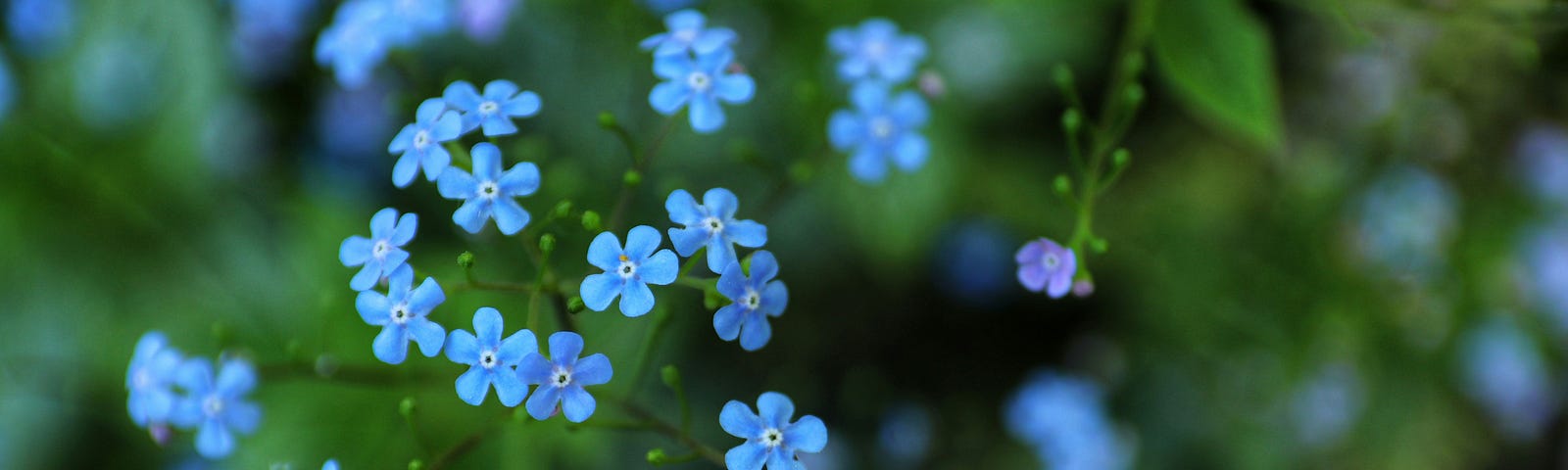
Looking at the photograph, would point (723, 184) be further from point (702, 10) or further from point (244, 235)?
point (244, 235)

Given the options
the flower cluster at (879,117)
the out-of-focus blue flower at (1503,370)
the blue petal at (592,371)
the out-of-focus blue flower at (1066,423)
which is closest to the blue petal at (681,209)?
the blue petal at (592,371)

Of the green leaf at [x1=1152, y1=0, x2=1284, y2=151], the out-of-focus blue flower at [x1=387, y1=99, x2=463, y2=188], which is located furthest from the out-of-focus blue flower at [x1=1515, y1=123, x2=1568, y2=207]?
the out-of-focus blue flower at [x1=387, y1=99, x2=463, y2=188]

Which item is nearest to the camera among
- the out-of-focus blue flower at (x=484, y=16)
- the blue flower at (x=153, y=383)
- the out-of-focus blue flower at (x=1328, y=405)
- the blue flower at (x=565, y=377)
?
the blue flower at (x=565, y=377)

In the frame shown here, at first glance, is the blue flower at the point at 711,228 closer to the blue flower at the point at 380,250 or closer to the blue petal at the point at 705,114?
the blue petal at the point at 705,114

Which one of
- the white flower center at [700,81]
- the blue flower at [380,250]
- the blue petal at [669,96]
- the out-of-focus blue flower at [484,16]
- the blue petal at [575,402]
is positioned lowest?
the blue petal at [575,402]

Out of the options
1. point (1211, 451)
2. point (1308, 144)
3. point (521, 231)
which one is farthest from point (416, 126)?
point (1308, 144)

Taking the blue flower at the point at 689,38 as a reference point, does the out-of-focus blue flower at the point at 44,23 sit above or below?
above

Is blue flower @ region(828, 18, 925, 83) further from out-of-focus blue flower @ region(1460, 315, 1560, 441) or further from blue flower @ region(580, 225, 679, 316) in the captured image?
out-of-focus blue flower @ region(1460, 315, 1560, 441)
